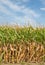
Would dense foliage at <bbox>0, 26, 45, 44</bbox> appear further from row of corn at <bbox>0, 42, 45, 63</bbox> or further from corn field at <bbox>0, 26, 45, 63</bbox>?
row of corn at <bbox>0, 42, 45, 63</bbox>

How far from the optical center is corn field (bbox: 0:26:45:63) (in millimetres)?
8852

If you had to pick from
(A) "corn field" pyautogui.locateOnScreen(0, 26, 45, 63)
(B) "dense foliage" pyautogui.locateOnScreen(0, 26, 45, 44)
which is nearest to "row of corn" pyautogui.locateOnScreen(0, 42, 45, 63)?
(A) "corn field" pyautogui.locateOnScreen(0, 26, 45, 63)

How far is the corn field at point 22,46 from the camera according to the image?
348 inches

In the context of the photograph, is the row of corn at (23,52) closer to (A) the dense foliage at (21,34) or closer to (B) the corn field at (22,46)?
(B) the corn field at (22,46)

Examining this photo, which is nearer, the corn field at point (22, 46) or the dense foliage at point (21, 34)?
the corn field at point (22, 46)

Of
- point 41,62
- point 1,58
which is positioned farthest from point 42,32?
point 1,58

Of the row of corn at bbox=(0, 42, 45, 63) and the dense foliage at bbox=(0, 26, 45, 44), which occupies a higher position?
the dense foliage at bbox=(0, 26, 45, 44)

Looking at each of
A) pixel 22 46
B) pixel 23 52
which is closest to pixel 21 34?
pixel 22 46

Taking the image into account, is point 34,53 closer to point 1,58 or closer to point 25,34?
point 25,34

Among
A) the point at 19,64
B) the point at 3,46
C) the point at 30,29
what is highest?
the point at 30,29

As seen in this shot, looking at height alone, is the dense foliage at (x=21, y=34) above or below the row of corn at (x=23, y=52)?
above

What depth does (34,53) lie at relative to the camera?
9.09m

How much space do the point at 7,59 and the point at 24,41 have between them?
3.00ft

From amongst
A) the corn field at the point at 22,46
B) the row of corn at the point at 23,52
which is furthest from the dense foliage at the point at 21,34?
the row of corn at the point at 23,52
